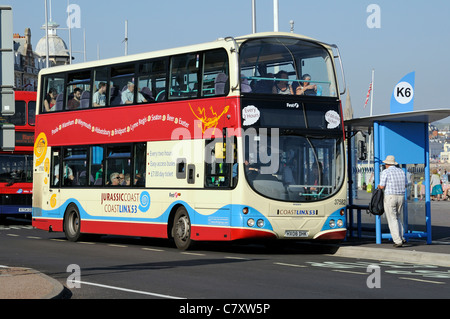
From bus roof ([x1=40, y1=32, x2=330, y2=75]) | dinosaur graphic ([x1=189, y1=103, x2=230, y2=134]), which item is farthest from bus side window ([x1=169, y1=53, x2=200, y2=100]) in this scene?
dinosaur graphic ([x1=189, y1=103, x2=230, y2=134])

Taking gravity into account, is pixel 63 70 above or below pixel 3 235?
above

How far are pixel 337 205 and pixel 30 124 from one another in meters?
15.7

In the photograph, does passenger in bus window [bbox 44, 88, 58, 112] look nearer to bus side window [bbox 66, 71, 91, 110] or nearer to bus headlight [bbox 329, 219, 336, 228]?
bus side window [bbox 66, 71, 91, 110]

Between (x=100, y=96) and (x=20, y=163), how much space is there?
430 inches

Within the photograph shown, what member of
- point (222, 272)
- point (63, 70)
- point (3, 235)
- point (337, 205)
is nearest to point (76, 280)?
point (222, 272)

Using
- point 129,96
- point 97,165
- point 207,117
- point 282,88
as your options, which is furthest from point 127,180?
point 282,88

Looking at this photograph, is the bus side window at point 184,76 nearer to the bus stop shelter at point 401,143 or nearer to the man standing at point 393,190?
the bus stop shelter at point 401,143

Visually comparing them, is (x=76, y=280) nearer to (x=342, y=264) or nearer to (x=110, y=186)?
(x=342, y=264)

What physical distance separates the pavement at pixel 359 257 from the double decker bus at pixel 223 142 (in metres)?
0.79

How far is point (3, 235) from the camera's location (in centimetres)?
2738

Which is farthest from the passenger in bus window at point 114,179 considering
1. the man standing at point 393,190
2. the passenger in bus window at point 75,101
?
the man standing at point 393,190

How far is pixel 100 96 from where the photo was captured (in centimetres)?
2323

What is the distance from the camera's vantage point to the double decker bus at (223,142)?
1886 cm

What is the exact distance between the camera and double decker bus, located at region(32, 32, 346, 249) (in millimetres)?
18859
